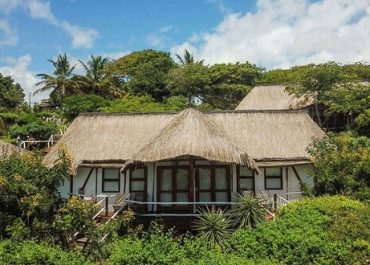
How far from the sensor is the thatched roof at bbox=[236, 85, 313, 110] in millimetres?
36094

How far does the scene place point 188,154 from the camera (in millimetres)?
17062

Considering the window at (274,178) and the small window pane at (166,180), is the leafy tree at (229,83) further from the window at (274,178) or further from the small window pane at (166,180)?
the small window pane at (166,180)

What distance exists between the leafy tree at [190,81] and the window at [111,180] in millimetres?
28373

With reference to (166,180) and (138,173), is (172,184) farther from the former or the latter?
(138,173)

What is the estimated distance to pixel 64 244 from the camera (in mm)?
12789

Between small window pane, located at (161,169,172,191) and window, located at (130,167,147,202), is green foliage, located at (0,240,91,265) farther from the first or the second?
window, located at (130,167,147,202)

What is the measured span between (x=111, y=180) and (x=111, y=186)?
0.30 m

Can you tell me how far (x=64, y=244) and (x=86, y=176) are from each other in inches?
375

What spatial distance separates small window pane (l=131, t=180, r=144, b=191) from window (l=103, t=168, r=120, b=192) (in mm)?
946

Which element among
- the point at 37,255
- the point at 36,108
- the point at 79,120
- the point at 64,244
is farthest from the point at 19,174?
the point at 36,108

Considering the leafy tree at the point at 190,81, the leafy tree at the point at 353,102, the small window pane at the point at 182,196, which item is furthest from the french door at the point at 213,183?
the leafy tree at the point at 190,81

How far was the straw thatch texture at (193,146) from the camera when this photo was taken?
56.9 ft

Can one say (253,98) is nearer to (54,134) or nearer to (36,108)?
(54,134)

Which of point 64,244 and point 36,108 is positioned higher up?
point 36,108
